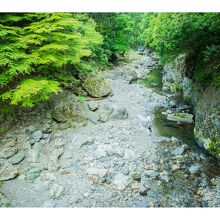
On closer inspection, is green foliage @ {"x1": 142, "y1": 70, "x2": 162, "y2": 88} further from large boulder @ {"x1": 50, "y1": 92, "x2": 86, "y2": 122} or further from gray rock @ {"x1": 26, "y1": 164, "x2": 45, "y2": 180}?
gray rock @ {"x1": 26, "y1": 164, "x2": 45, "y2": 180}

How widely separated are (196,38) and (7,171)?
4677 mm

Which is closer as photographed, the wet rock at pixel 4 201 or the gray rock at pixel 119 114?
the wet rock at pixel 4 201

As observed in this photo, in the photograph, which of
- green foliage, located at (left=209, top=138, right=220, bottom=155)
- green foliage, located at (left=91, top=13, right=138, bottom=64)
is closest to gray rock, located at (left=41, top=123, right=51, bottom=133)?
green foliage, located at (left=209, top=138, right=220, bottom=155)

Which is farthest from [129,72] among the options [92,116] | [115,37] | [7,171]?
[7,171]

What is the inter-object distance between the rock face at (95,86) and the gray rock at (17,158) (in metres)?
2.76

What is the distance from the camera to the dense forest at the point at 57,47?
495 centimetres

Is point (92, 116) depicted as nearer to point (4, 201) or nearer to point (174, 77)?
point (4, 201)

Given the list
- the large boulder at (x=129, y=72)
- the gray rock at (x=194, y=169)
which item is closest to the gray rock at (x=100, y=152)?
the gray rock at (x=194, y=169)

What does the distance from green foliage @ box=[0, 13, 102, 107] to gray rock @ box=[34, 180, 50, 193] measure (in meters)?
1.49

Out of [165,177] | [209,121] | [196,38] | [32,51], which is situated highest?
[196,38]

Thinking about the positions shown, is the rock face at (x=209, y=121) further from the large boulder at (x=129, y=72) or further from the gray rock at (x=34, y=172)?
the large boulder at (x=129, y=72)

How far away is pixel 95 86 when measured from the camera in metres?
7.70
